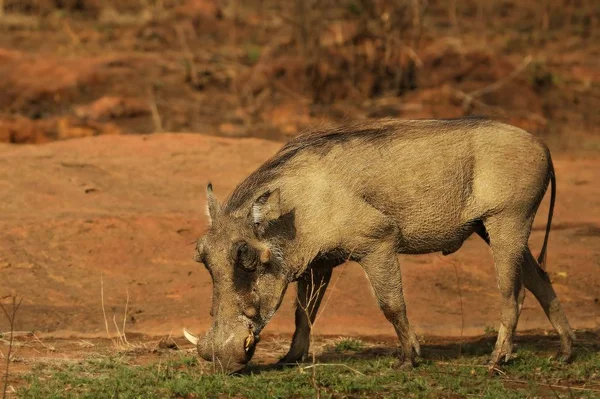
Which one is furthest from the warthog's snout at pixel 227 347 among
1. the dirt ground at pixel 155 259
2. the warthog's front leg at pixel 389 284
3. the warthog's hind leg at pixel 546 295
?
the warthog's hind leg at pixel 546 295

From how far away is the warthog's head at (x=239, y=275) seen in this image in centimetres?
514

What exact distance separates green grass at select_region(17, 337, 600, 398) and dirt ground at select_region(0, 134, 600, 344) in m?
1.05

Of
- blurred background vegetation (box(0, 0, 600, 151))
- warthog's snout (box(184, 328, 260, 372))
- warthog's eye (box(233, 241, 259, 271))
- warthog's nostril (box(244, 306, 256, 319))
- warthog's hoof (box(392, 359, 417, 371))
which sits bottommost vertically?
blurred background vegetation (box(0, 0, 600, 151))

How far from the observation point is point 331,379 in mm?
5156

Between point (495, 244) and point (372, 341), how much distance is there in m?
1.25

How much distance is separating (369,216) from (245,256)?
678 millimetres

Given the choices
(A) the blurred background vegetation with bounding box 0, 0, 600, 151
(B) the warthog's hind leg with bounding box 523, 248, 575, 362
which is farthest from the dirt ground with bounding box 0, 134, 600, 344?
(A) the blurred background vegetation with bounding box 0, 0, 600, 151

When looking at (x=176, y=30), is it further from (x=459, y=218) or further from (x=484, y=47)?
(x=459, y=218)

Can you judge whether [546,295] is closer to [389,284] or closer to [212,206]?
[389,284]

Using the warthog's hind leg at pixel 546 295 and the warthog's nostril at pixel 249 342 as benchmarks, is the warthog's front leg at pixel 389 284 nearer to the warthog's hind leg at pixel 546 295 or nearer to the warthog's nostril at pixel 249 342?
the warthog's nostril at pixel 249 342

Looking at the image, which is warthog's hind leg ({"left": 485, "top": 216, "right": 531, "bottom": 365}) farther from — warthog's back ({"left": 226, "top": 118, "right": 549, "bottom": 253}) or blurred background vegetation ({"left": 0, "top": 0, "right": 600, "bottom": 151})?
blurred background vegetation ({"left": 0, "top": 0, "right": 600, "bottom": 151})

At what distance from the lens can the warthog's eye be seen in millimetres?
5168

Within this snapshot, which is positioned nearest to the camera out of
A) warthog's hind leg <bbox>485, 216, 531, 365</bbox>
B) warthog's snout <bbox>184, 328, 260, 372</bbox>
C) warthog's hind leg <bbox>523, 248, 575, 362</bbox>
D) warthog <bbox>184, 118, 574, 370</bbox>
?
warthog's snout <bbox>184, 328, 260, 372</bbox>

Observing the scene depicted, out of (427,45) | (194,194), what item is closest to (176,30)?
(427,45)
